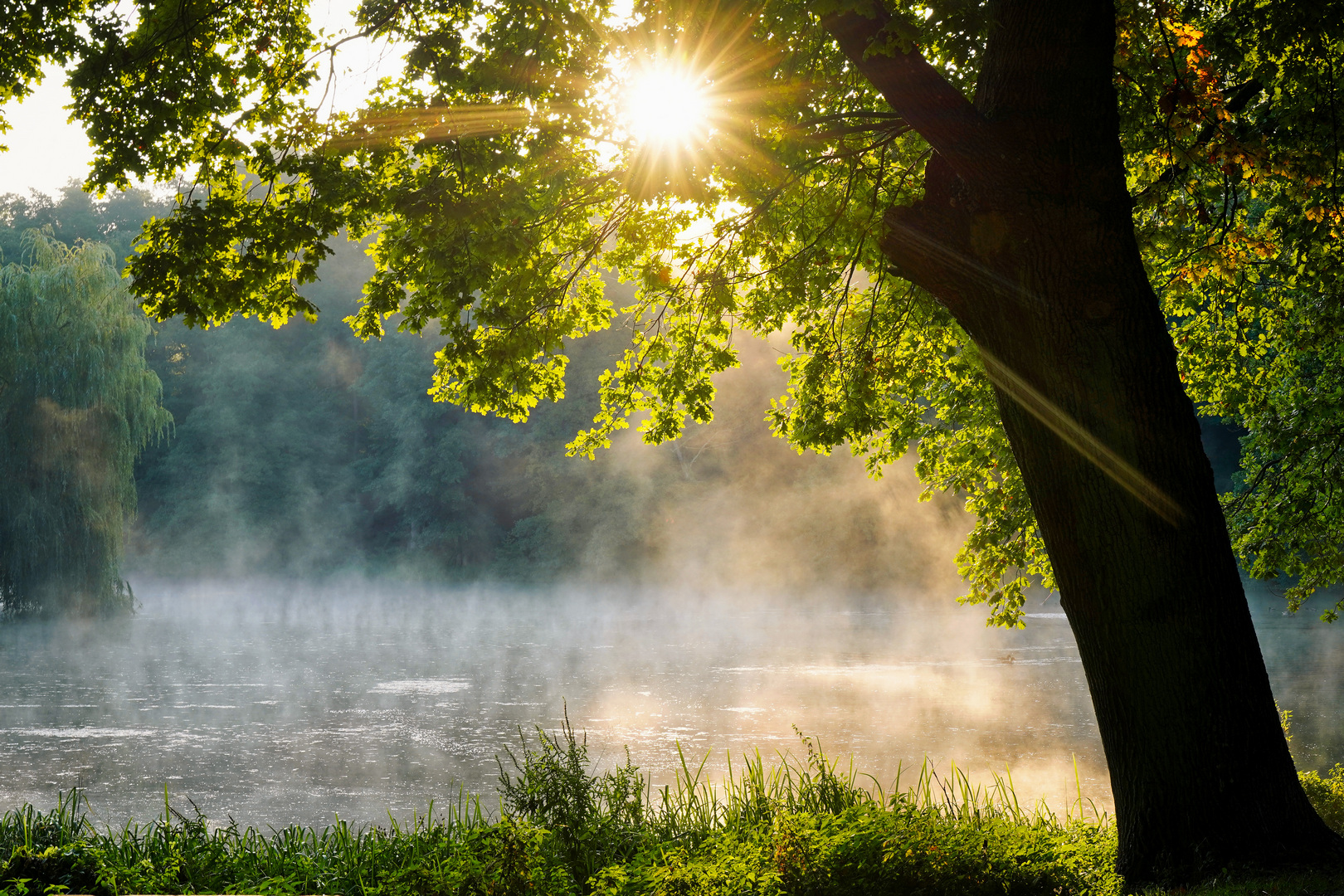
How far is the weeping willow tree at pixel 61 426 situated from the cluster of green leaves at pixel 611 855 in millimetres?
16319

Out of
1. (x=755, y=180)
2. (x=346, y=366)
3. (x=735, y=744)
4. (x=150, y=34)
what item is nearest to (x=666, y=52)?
(x=755, y=180)

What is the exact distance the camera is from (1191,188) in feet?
23.8

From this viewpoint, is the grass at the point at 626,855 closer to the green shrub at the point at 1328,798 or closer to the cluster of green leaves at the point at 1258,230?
the green shrub at the point at 1328,798

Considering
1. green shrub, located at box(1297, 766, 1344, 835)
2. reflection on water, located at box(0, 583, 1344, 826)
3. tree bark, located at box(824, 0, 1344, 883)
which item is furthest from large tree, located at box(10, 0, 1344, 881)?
reflection on water, located at box(0, 583, 1344, 826)

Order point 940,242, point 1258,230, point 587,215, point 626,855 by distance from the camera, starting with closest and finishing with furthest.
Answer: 1. point 940,242
2. point 626,855
3. point 587,215
4. point 1258,230

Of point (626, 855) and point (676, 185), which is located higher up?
point (676, 185)

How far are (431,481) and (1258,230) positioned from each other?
125 feet

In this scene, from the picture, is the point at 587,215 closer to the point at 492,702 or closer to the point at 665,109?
the point at 665,109

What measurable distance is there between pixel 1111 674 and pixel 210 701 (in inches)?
540

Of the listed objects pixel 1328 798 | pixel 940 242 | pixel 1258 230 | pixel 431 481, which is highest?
pixel 431 481

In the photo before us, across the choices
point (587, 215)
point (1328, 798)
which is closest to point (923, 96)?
point (587, 215)

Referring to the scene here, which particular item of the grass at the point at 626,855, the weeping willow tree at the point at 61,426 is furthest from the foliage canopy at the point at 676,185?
the weeping willow tree at the point at 61,426

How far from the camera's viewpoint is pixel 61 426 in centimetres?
2119

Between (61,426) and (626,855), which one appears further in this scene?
(61,426)
